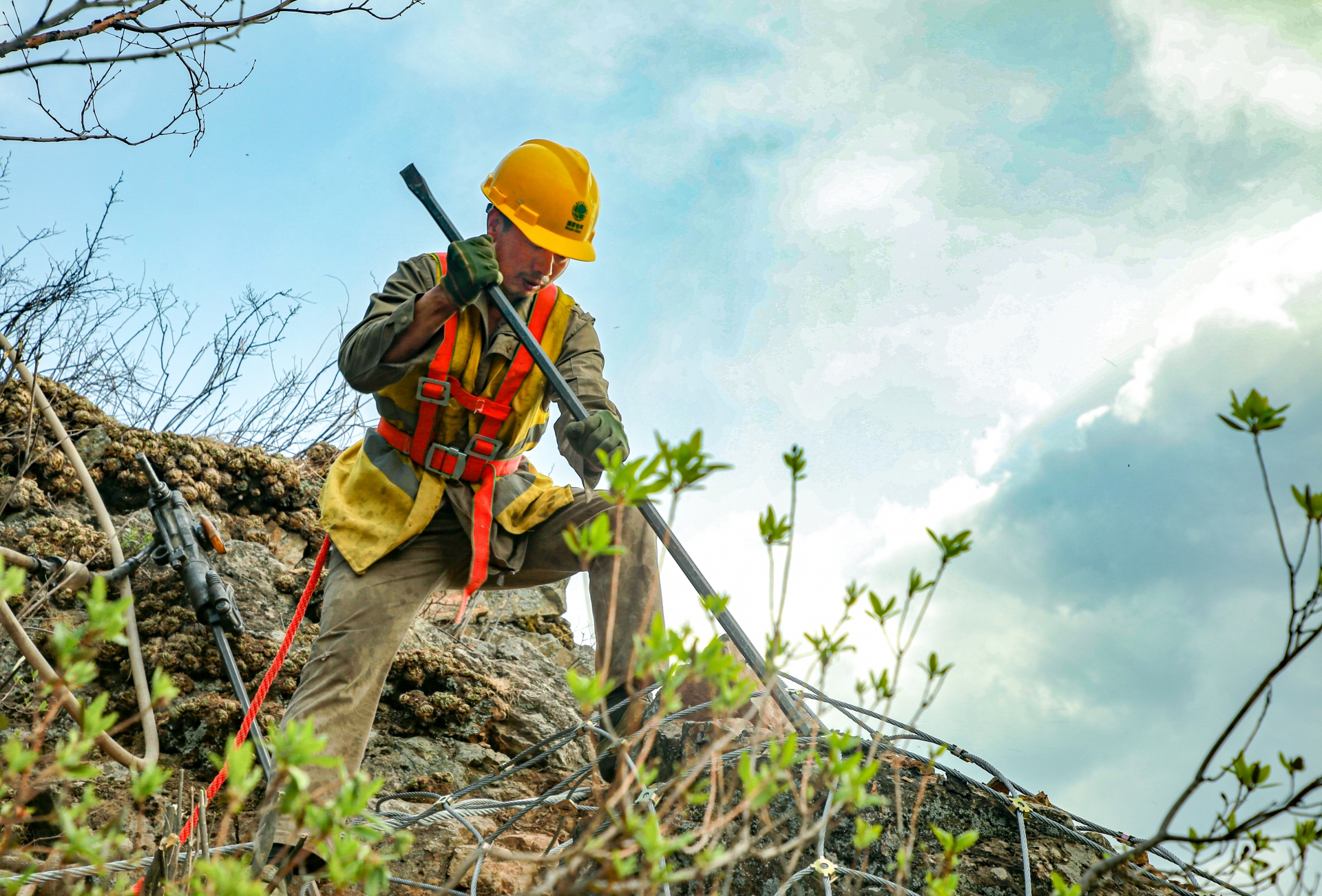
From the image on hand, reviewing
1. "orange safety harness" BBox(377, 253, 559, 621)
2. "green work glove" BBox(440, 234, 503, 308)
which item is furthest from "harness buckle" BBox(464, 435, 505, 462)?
"green work glove" BBox(440, 234, 503, 308)

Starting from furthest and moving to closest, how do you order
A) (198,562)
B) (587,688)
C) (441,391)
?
1. (198,562)
2. (441,391)
3. (587,688)

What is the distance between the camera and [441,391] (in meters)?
3.56

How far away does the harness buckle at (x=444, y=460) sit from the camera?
3.65m

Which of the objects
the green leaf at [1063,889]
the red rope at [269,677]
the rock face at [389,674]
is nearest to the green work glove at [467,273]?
the red rope at [269,677]

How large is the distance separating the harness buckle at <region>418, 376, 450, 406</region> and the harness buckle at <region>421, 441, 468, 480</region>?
0.18 meters

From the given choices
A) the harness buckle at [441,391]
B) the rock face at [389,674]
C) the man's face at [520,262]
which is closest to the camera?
the rock face at [389,674]

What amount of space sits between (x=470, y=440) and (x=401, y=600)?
0.67 m

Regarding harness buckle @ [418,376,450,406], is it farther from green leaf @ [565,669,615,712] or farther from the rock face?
green leaf @ [565,669,615,712]

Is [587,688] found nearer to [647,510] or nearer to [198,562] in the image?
[647,510]

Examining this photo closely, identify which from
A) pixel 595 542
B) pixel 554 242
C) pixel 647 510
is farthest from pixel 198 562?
pixel 595 542

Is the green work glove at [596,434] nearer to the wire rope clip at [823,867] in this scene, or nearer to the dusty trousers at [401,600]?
the dusty trousers at [401,600]

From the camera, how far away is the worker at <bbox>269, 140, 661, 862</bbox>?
3.36 m

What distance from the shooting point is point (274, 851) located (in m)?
2.97

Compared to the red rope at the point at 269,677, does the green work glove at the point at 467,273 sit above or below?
above
